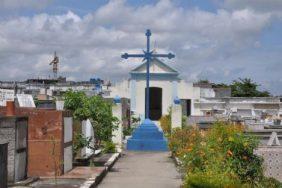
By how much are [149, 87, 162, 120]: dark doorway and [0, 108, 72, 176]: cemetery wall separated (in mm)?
35263

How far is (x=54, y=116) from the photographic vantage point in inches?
619

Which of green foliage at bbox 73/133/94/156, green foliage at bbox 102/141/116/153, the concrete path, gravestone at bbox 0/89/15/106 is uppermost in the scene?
gravestone at bbox 0/89/15/106

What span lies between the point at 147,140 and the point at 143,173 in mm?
10847

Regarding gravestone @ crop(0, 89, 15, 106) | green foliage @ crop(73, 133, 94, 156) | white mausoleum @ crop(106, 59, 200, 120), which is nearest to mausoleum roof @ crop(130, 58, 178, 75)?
white mausoleum @ crop(106, 59, 200, 120)

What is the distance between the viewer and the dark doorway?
5117 cm

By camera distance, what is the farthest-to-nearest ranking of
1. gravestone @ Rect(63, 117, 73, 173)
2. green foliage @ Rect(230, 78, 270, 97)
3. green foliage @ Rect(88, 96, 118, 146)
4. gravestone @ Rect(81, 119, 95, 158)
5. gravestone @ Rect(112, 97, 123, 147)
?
green foliage @ Rect(230, 78, 270, 97) → gravestone @ Rect(112, 97, 123, 147) → green foliage @ Rect(88, 96, 118, 146) → gravestone @ Rect(81, 119, 95, 158) → gravestone @ Rect(63, 117, 73, 173)

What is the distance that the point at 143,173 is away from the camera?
18719 mm

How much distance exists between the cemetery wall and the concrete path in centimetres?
134

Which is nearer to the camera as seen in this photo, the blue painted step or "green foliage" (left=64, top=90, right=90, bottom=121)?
"green foliage" (left=64, top=90, right=90, bottom=121)

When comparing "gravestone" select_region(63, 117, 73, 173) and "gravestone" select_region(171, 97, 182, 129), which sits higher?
"gravestone" select_region(171, 97, 182, 129)

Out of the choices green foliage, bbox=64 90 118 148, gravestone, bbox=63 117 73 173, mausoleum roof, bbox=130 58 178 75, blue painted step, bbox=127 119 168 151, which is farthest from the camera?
mausoleum roof, bbox=130 58 178 75

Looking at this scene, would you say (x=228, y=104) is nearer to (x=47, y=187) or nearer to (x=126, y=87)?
(x=126, y=87)

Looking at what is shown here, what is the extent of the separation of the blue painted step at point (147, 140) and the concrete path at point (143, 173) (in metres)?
2.57

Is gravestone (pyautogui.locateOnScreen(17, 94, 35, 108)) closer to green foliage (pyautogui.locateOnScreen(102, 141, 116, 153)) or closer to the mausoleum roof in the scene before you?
green foliage (pyautogui.locateOnScreen(102, 141, 116, 153))
